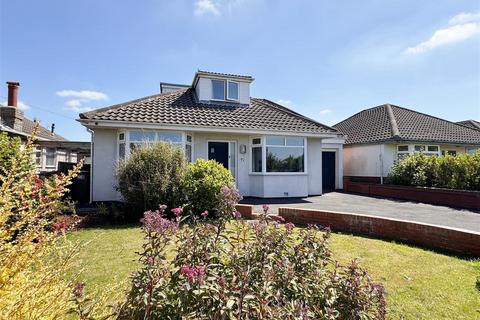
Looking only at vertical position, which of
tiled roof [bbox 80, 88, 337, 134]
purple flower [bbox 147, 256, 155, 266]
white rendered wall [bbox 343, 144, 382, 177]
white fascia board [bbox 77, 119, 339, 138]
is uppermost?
tiled roof [bbox 80, 88, 337, 134]

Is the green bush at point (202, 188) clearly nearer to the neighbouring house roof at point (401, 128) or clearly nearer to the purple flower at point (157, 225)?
the purple flower at point (157, 225)

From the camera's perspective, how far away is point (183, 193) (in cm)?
938

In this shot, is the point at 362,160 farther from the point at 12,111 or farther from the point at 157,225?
the point at 12,111

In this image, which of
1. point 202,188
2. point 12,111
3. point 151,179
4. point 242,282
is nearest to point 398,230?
point 202,188

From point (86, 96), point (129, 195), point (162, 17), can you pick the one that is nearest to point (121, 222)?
point (129, 195)

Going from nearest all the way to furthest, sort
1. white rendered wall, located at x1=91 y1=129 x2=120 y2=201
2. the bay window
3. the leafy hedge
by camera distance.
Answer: white rendered wall, located at x1=91 y1=129 x2=120 y2=201, the leafy hedge, the bay window

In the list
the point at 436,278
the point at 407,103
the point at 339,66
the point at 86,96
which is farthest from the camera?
the point at 86,96

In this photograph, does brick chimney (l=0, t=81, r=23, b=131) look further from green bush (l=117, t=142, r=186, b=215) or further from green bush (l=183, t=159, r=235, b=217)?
green bush (l=183, t=159, r=235, b=217)

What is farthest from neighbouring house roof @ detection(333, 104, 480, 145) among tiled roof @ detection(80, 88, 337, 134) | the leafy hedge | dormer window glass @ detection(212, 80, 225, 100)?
dormer window glass @ detection(212, 80, 225, 100)

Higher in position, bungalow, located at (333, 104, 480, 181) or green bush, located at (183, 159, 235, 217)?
bungalow, located at (333, 104, 480, 181)

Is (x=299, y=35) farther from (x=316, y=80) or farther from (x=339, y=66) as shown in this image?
(x=316, y=80)

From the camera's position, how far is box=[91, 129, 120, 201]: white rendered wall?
11.9 meters

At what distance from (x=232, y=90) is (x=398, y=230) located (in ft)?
39.1

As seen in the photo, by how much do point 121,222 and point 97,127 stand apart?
15.6ft
